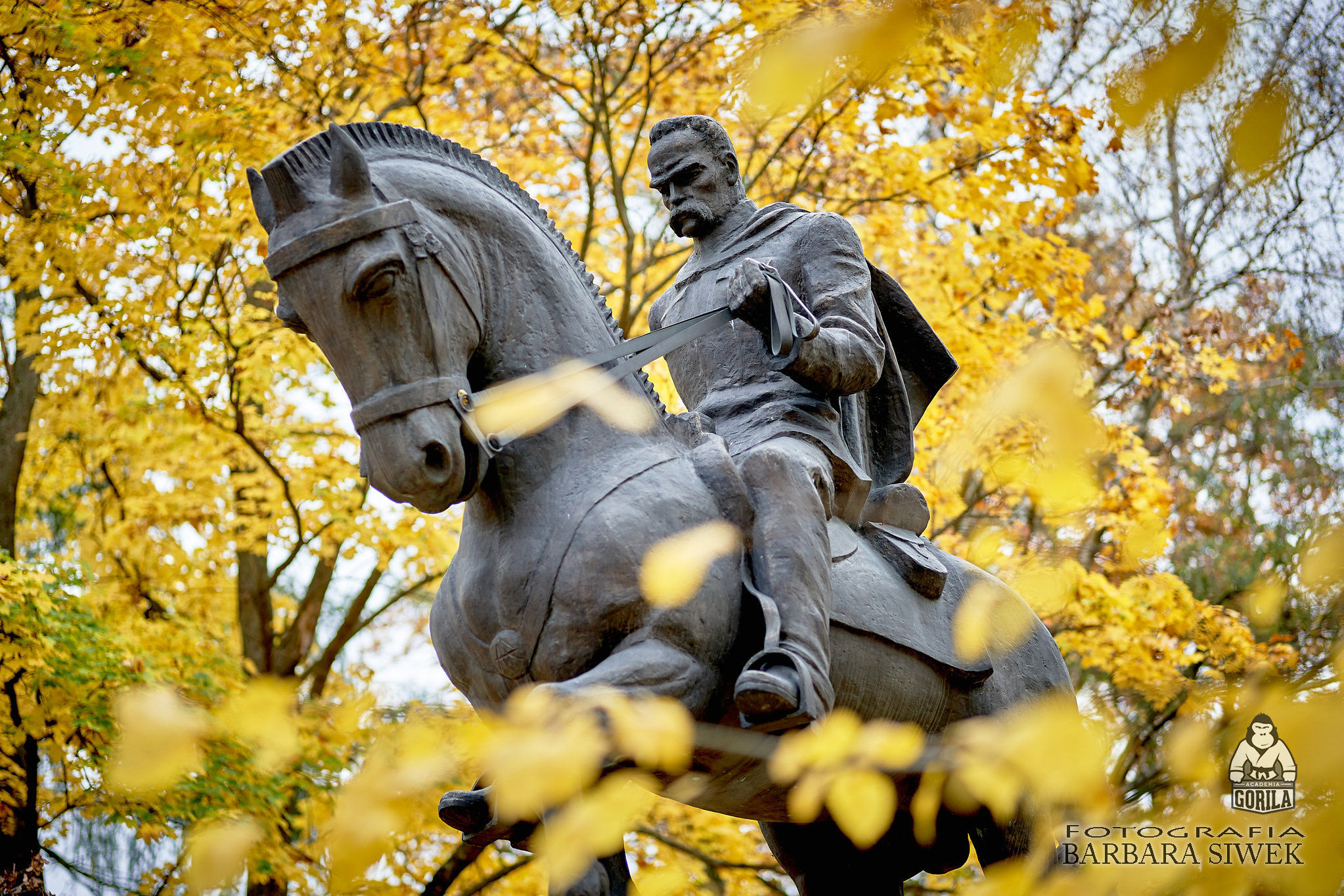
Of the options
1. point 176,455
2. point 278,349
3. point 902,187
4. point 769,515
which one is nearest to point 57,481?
point 176,455

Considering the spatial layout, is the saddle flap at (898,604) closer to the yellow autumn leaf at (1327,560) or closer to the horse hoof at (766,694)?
the horse hoof at (766,694)

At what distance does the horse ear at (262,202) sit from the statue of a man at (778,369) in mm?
1098

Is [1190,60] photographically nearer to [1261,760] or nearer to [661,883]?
[1261,760]

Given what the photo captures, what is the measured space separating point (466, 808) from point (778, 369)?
1274mm

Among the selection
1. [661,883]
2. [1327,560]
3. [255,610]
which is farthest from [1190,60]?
[255,610]

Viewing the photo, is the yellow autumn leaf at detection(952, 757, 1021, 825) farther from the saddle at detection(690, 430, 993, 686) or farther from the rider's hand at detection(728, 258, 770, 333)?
the rider's hand at detection(728, 258, 770, 333)

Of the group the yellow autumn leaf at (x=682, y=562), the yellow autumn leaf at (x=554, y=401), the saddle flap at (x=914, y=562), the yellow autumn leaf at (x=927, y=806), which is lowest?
the yellow autumn leaf at (x=927, y=806)

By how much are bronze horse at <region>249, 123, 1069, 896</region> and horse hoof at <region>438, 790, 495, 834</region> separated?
47 millimetres

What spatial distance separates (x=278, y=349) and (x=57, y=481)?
2.98 m

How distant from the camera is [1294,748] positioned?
80.7 inches

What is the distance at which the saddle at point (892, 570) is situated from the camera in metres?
3.20

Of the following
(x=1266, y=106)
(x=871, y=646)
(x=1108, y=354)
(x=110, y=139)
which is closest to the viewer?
(x=1266, y=106)

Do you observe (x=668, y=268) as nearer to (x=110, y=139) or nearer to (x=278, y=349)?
(x=278, y=349)

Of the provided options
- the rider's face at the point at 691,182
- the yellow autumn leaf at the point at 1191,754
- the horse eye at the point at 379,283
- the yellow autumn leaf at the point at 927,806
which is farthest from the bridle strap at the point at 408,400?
the yellow autumn leaf at the point at 1191,754
